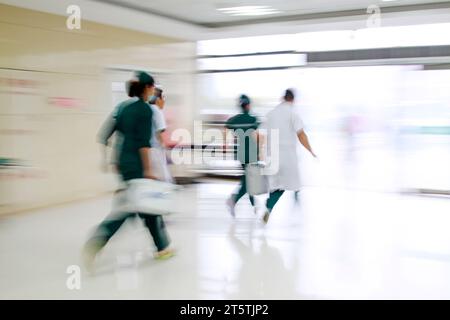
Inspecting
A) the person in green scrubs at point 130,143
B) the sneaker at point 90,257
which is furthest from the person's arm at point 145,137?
the sneaker at point 90,257

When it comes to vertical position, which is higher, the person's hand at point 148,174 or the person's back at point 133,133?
the person's back at point 133,133

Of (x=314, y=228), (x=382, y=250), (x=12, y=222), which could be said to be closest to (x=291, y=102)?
(x=314, y=228)

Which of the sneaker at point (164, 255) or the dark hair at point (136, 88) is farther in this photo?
the sneaker at point (164, 255)

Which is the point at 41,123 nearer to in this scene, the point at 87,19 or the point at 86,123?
the point at 86,123

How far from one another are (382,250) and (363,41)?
3886 millimetres

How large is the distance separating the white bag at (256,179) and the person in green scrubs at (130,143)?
1.72 m

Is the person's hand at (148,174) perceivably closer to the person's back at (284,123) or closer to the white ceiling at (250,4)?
the person's back at (284,123)

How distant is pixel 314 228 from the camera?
A: 478 centimetres

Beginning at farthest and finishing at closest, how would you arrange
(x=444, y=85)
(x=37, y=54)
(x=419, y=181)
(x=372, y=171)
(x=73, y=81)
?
(x=372, y=171) < (x=419, y=181) < (x=444, y=85) < (x=73, y=81) < (x=37, y=54)

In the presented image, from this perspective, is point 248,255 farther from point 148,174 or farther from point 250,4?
point 250,4

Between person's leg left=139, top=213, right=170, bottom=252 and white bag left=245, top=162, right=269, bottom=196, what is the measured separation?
1473mm

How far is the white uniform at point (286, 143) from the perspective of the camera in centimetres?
477

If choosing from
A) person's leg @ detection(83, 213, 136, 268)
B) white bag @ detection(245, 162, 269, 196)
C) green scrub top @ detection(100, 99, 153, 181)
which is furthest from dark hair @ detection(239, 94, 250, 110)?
person's leg @ detection(83, 213, 136, 268)

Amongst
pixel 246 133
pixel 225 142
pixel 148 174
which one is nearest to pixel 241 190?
pixel 246 133
